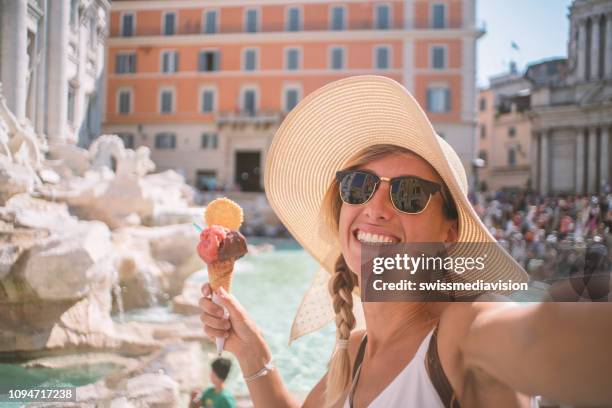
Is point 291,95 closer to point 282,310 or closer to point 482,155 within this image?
point 482,155

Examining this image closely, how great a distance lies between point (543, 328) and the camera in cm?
58

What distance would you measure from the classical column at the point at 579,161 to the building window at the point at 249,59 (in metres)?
8.87

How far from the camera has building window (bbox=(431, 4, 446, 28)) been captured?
11.1 m

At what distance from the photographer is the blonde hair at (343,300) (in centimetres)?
110

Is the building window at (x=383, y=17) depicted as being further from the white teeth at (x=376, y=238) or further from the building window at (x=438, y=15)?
the white teeth at (x=376, y=238)

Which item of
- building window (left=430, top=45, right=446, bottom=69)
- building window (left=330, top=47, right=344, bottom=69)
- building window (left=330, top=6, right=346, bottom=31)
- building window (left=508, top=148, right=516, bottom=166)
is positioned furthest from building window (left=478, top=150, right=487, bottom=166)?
building window (left=330, top=6, right=346, bottom=31)

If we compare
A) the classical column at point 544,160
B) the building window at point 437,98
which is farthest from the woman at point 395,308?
the building window at point 437,98

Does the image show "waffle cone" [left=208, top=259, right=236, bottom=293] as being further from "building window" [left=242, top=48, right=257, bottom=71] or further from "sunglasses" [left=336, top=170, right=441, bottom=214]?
"building window" [left=242, top=48, right=257, bottom=71]

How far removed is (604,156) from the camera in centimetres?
447

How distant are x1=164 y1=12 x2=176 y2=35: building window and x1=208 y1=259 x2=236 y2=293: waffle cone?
19.3 ft

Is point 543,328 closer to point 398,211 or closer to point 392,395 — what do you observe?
point 392,395

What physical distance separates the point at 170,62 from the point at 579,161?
6.85 metres

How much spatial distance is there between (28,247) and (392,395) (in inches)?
106

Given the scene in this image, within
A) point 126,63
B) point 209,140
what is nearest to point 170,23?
point 126,63
